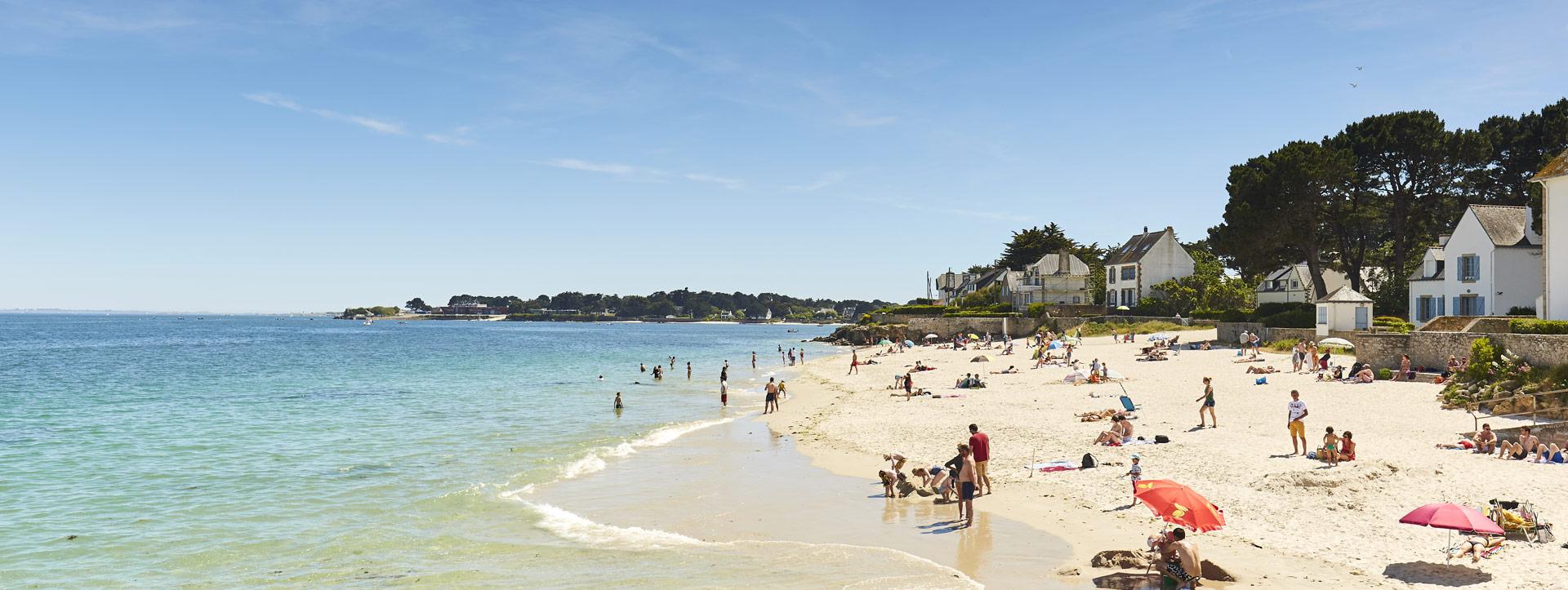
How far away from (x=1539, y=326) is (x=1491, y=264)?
17831mm

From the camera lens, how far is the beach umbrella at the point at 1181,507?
12.4m

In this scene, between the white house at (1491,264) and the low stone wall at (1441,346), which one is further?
the white house at (1491,264)

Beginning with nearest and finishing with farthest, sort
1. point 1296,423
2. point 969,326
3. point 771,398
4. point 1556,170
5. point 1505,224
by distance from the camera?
point 1296,423, point 1556,170, point 771,398, point 1505,224, point 969,326

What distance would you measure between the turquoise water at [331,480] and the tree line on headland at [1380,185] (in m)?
35.5

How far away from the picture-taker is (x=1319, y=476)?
16062 millimetres

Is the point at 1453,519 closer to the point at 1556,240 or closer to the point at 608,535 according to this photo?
the point at 608,535

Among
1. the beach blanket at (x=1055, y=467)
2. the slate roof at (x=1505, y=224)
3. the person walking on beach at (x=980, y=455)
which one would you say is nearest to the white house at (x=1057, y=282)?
the slate roof at (x=1505, y=224)

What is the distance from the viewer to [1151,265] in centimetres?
7881

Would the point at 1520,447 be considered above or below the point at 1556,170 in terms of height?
below

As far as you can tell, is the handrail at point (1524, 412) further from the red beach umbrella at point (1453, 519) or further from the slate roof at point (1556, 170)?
the slate roof at point (1556, 170)

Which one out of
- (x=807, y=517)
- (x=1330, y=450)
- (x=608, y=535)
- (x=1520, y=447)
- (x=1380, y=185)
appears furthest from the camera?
(x=1380, y=185)

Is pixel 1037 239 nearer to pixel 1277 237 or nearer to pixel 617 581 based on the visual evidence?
pixel 1277 237

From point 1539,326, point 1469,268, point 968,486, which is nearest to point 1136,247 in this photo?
point 1469,268

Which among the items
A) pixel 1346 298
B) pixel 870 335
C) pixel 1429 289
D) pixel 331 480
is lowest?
pixel 331 480
